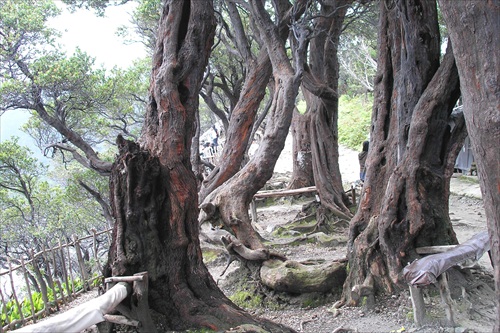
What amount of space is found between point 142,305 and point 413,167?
12.0ft

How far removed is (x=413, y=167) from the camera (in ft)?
18.1

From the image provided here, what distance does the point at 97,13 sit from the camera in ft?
42.5

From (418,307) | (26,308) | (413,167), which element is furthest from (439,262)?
(26,308)

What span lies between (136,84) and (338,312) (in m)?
10.9

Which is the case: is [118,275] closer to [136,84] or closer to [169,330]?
[169,330]

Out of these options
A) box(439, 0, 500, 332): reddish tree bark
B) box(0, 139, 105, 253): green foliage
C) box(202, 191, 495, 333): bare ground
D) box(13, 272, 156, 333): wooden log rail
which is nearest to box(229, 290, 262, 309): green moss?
box(202, 191, 495, 333): bare ground

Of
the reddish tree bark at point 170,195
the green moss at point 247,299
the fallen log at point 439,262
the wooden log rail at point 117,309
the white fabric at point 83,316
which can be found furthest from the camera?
the green moss at point 247,299

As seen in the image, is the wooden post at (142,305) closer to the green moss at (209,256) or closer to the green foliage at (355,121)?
the green moss at (209,256)

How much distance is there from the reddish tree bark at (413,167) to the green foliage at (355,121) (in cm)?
1963

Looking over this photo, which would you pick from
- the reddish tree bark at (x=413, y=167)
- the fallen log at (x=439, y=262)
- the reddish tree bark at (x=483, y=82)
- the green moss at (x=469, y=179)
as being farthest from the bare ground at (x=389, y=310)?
the green moss at (x=469, y=179)

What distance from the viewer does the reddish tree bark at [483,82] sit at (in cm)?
269

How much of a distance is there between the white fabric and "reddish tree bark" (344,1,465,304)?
3288mm

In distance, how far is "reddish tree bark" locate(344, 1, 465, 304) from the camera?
18.0ft

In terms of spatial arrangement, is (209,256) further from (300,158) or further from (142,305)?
(300,158)
